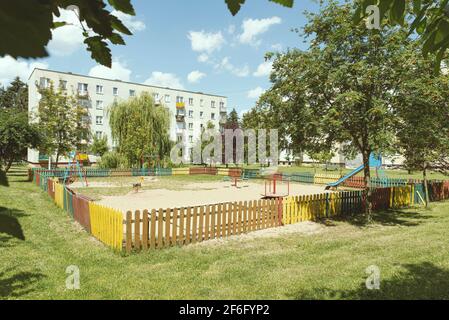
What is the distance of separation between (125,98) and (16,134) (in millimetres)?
33647

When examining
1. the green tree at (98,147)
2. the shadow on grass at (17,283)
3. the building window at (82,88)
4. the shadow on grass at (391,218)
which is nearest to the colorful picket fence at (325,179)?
the shadow on grass at (391,218)

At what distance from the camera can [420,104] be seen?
974cm

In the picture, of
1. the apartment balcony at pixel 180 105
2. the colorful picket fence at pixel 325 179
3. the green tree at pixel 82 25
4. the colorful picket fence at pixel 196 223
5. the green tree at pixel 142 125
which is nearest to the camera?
the green tree at pixel 82 25

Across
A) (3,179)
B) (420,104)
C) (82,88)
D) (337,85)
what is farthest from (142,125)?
(3,179)

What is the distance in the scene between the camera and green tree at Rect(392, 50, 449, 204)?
952 centimetres

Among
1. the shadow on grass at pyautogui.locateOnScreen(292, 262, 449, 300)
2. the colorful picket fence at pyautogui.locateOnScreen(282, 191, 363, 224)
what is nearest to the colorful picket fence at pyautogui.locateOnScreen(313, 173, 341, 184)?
the colorful picket fence at pyautogui.locateOnScreen(282, 191, 363, 224)

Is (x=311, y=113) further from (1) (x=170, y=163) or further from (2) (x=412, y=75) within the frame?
(1) (x=170, y=163)

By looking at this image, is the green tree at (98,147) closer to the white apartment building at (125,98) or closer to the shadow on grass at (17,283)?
the white apartment building at (125,98)

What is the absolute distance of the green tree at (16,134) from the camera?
74.0 ft

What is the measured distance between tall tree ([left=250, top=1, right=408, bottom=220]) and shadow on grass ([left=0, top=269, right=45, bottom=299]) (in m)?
8.28

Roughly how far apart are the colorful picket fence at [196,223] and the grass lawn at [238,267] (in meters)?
0.44

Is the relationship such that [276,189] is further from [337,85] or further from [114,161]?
[114,161]

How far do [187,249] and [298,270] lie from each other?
2.96 meters
